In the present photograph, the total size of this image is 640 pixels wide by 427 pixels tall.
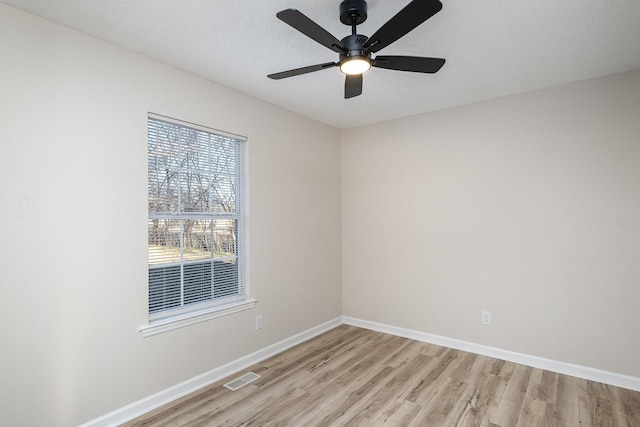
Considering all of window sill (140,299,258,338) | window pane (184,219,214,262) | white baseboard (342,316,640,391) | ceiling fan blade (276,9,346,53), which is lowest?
white baseboard (342,316,640,391)

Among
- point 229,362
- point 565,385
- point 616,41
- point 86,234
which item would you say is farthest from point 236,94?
point 565,385

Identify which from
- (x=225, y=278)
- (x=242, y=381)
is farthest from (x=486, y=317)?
(x=225, y=278)

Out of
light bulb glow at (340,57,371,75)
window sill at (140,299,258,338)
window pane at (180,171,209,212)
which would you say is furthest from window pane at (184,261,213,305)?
light bulb glow at (340,57,371,75)

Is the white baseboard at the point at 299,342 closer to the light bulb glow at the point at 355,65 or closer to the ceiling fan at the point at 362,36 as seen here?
the ceiling fan at the point at 362,36

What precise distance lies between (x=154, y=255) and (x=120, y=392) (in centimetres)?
94

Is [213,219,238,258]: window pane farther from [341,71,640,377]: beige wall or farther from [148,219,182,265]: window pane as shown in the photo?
[341,71,640,377]: beige wall

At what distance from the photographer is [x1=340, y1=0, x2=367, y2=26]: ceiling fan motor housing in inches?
70.4

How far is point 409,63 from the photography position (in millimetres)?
1979

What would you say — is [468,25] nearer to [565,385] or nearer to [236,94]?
[236,94]

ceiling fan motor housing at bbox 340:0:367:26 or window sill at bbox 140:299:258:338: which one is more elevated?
ceiling fan motor housing at bbox 340:0:367:26

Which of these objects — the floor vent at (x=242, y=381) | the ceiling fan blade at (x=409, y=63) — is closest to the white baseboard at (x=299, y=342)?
the floor vent at (x=242, y=381)

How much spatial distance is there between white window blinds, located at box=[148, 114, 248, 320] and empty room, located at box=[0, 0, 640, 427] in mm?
18

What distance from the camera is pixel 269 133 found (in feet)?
11.2

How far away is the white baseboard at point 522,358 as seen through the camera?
2725 mm
